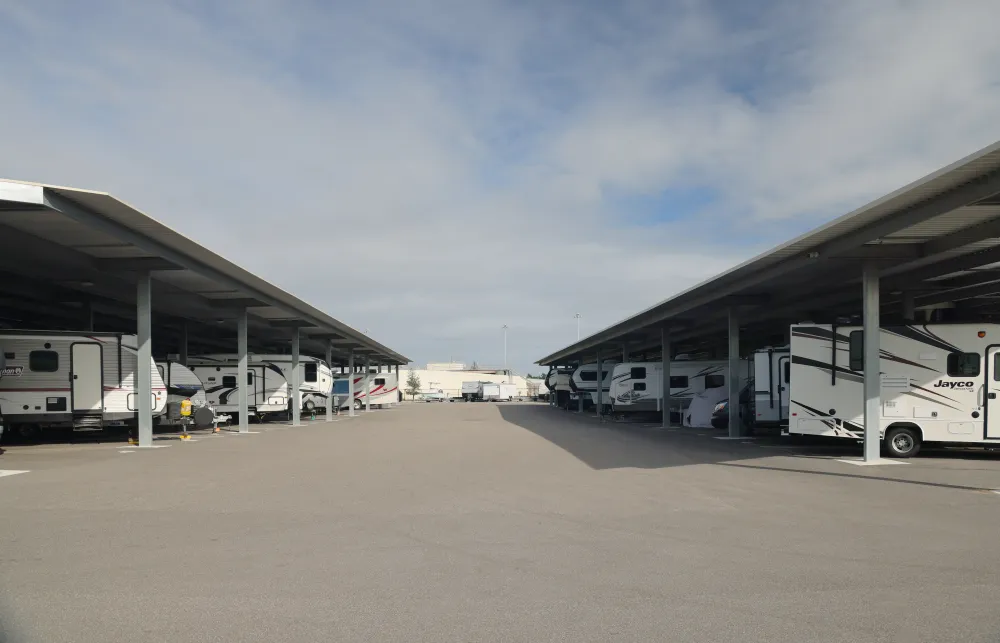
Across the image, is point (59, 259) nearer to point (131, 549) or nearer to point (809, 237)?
point (131, 549)

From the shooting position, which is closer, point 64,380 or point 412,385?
point 64,380

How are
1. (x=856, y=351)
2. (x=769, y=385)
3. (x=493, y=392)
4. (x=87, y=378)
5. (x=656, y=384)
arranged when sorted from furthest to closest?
1. (x=493, y=392)
2. (x=656, y=384)
3. (x=769, y=385)
4. (x=87, y=378)
5. (x=856, y=351)

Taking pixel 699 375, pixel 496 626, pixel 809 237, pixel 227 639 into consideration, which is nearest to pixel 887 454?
pixel 809 237

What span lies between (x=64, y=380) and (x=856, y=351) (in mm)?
19372

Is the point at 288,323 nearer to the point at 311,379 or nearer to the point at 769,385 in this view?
the point at 311,379

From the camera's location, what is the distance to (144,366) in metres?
20.1

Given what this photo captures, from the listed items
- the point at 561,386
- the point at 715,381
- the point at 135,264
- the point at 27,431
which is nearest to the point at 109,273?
the point at 135,264

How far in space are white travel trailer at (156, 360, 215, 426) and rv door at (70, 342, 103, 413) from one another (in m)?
4.20

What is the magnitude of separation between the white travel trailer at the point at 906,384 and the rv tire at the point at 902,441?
0.07ft

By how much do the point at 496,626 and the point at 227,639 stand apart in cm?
173

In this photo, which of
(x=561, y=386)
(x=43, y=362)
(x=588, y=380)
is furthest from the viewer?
(x=561, y=386)

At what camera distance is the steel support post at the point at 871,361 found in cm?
1576

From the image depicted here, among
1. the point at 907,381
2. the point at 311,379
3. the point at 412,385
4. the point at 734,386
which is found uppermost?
the point at 907,381

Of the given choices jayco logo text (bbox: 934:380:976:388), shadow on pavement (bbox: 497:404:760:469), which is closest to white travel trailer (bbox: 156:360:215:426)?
shadow on pavement (bbox: 497:404:760:469)
